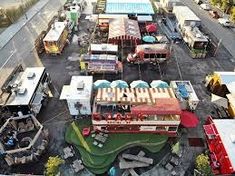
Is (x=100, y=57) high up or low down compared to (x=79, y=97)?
up

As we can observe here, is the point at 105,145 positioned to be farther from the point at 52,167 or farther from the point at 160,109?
the point at 160,109

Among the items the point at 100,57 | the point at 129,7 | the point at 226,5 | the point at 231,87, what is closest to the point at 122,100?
the point at 100,57

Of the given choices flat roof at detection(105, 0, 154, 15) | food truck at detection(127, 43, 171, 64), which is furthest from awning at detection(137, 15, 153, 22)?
food truck at detection(127, 43, 171, 64)

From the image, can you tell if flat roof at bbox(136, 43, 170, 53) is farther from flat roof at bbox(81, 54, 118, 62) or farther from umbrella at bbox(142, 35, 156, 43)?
flat roof at bbox(81, 54, 118, 62)

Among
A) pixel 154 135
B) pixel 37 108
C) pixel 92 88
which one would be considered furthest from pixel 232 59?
pixel 37 108

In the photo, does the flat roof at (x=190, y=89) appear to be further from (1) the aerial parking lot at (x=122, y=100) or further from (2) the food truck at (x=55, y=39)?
(2) the food truck at (x=55, y=39)

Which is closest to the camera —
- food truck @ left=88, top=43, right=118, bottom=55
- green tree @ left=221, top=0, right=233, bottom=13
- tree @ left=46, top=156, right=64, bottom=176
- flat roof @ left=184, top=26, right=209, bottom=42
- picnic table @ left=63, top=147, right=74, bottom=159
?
tree @ left=46, top=156, right=64, bottom=176
